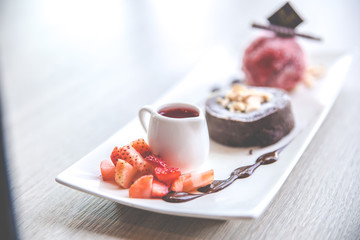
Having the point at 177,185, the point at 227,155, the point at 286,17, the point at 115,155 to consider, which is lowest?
the point at 227,155

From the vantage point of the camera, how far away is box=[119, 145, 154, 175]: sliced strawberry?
153cm

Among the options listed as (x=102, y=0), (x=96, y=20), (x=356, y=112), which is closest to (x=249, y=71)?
(x=356, y=112)

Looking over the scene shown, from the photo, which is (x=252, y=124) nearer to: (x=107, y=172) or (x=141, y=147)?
(x=141, y=147)

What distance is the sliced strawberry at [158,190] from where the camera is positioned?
1.42 m

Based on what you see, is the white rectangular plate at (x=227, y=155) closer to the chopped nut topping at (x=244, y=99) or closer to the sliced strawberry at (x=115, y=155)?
the sliced strawberry at (x=115, y=155)

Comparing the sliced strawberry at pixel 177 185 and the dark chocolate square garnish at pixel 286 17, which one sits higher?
the dark chocolate square garnish at pixel 286 17

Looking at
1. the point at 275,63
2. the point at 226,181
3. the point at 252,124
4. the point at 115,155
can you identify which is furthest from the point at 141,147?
the point at 275,63

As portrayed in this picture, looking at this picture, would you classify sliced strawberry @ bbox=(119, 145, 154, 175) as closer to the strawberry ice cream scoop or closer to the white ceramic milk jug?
the white ceramic milk jug

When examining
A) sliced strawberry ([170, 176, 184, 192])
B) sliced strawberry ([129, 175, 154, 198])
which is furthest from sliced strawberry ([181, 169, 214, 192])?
sliced strawberry ([129, 175, 154, 198])

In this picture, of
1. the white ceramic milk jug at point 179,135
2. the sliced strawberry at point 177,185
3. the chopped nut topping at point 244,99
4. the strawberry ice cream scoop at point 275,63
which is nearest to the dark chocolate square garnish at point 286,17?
the strawberry ice cream scoop at point 275,63

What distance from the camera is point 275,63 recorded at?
233cm

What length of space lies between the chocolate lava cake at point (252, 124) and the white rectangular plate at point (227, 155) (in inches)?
1.6

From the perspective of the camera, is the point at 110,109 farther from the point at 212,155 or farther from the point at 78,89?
the point at 212,155

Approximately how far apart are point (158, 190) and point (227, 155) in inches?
20.7
